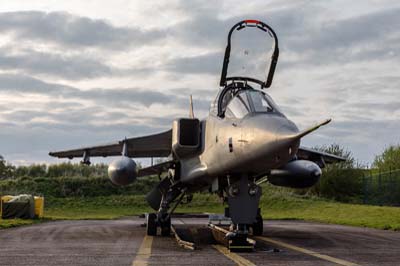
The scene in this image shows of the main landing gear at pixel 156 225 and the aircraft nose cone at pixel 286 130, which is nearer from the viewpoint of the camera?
the aircraft nose cone at pixel 286 130

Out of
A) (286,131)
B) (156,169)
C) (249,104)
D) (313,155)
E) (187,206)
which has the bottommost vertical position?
(187,206)

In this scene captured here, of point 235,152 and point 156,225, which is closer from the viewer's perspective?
point 235,152

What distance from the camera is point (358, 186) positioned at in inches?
1551

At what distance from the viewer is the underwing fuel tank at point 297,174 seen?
41.9 feet

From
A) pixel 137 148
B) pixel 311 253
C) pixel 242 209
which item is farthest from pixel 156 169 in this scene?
pixel 311 253

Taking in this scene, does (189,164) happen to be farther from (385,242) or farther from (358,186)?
(358,186)

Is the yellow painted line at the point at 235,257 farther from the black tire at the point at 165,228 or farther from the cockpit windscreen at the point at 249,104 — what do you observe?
the black tire at the point at 165,228

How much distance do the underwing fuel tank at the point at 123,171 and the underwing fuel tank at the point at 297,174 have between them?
130 inches

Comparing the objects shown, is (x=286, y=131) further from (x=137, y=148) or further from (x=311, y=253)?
(x=137, y=148)

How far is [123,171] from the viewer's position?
43.4 feet

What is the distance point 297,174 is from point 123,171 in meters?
4.10

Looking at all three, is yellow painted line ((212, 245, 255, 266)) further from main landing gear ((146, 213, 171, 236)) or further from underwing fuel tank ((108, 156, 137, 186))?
main landing gear ((146, 213, 171, 236))

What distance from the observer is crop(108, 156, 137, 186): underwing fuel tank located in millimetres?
13234

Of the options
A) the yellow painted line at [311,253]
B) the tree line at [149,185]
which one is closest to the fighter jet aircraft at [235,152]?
the yellow painted line at [311,253]
